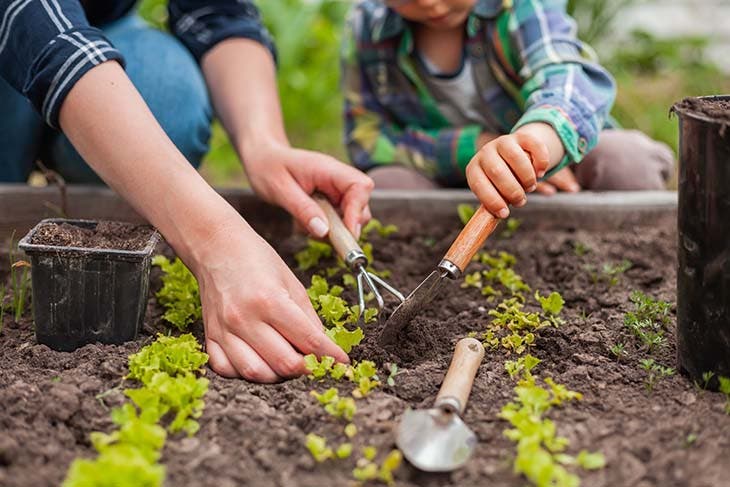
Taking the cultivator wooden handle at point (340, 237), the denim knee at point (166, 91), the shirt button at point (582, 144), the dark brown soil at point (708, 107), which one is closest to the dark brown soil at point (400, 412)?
the cultivator wooden handle at point (340, 237)

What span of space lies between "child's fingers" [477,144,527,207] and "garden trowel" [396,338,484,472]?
1.53 feet

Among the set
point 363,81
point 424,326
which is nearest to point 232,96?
point 363,81

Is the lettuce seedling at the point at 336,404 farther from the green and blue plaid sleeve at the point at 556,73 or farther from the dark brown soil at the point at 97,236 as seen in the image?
the green and blue plaid sleeve at the point at 556,73

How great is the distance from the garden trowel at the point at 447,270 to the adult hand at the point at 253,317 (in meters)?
0.18

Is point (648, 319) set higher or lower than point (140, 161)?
lower

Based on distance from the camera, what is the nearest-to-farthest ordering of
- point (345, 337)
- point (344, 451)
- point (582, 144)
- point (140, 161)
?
point (344, 451) → point (345, 337) → point (140, 161) → point (582, 144)

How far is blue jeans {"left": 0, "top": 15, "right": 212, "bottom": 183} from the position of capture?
2.84 meters

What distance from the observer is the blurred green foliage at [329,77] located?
4.28 meters

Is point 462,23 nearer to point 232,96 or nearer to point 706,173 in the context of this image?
point 232,96

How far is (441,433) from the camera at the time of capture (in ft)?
5.23

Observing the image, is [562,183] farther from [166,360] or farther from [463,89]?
[166,360]

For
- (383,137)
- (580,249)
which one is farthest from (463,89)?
(580,249)

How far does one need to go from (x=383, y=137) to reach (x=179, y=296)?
131 cm

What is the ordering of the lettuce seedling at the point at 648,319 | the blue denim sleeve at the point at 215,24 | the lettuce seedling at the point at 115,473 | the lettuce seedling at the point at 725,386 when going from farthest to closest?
the blue denim sleeve at the point at 215,24
the lettuce seedling at the point at 648,319
the lettuce seedling at the point at 725,386
the lettuce seedling at the point at 115,473
